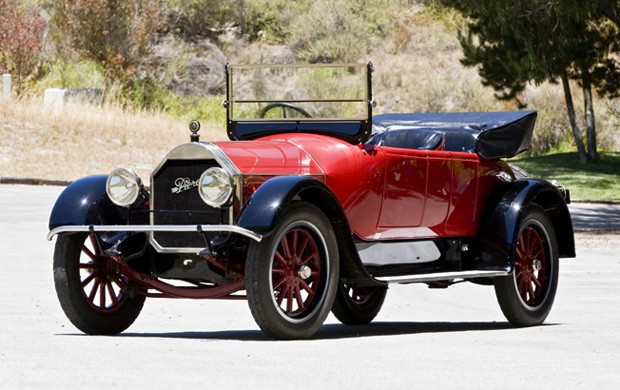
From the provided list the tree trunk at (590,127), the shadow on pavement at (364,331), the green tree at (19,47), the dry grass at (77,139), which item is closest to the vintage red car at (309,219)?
the shadow on pavement at (364,331)

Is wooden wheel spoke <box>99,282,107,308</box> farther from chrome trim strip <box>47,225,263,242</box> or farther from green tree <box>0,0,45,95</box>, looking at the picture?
green tree <box>0,0,45,95</box>

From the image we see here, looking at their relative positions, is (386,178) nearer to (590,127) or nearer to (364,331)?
(364,331)

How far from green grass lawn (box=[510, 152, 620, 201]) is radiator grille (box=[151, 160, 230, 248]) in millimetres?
23426

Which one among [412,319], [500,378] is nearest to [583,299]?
[412,319]

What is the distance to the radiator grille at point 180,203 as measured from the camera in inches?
380

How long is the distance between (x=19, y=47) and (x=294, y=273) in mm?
35773

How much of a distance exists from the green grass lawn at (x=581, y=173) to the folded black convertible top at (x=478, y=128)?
20234 millimetres

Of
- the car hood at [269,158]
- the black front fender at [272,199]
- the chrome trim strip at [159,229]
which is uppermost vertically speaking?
the car hood at [269,158]

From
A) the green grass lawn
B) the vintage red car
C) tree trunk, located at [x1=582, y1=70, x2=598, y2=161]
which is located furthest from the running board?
tree trunk, located at [x1=582, y1=70, x2=598, y2=161]

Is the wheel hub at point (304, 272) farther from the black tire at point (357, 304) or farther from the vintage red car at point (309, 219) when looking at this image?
the black tire at point (357, 304)

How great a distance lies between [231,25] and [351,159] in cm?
5800

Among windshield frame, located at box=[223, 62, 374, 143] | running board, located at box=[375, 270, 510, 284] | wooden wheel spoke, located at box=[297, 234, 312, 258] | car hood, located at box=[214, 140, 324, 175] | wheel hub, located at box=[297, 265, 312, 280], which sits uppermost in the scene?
windshield frame, located at box=[223, 62, 374, 143]

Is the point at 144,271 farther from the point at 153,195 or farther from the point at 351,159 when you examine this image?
the point at 351,159

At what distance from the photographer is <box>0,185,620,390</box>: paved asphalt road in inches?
290
